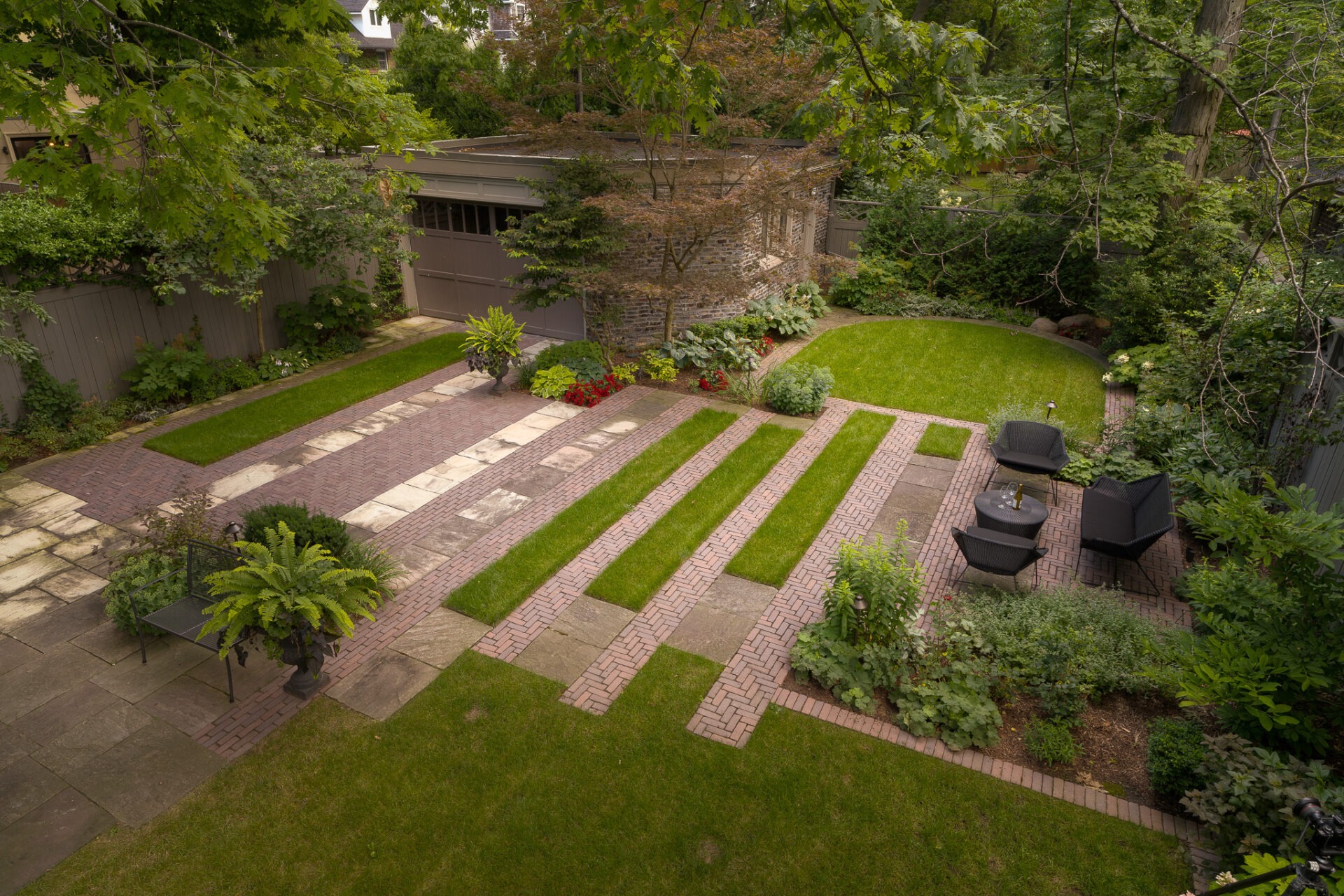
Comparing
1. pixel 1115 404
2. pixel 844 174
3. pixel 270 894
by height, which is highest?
pixel 844 174

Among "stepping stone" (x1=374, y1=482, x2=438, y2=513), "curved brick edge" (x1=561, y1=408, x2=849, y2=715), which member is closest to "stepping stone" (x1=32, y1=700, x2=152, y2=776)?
"curved brick edge" (x1=561, y1=408, x2=849, y2=715)

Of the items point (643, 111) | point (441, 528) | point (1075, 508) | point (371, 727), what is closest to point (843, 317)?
point (643, 111)

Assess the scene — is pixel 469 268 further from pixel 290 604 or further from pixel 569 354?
pixel 290 604

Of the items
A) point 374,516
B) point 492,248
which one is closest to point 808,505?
point 374,516

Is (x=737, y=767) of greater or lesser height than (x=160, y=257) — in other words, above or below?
below

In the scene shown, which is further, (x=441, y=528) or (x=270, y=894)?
(x=441, y=528)

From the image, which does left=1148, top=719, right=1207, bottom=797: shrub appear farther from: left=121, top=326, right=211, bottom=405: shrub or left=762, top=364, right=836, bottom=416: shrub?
left=121, top=326, right=211, bottom=405: shrub

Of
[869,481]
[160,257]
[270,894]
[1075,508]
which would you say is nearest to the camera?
[270,894]

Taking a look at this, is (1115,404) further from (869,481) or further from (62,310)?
(62,310)
